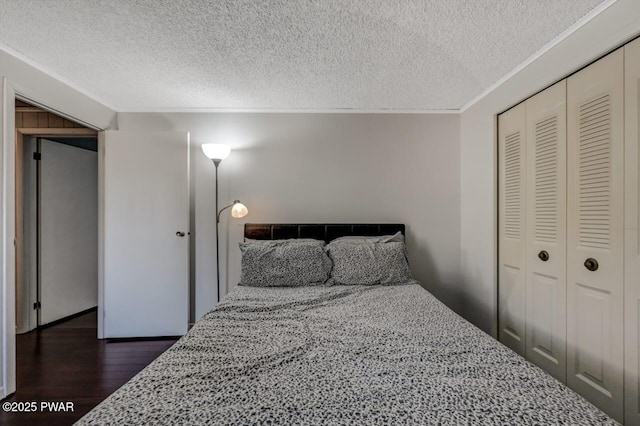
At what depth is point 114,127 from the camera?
9.68 ft

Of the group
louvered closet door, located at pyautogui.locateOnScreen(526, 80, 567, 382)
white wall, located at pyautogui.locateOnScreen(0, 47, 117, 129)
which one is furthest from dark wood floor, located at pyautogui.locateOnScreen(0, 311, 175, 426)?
louvered closet door, located at pyautogui.locateOnScreen(526, 80, 567, 382)

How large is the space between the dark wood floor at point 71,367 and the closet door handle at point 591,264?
10.1 ft

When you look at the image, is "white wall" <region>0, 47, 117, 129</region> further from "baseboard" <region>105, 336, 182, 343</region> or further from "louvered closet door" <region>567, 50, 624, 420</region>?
"louvered closet door" <region>567, 50, 624, 420</region>

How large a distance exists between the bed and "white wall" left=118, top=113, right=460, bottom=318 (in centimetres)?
145

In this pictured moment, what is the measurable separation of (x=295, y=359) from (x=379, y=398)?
0.38 meters

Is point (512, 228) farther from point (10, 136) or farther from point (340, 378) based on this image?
point (10, 136)

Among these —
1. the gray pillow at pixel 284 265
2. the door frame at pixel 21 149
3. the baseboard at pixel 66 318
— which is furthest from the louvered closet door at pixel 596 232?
the baseboard at pixel 66 318

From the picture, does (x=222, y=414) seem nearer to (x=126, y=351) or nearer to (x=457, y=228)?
(x=126, y=351)

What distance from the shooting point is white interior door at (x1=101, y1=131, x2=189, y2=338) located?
9.09ft

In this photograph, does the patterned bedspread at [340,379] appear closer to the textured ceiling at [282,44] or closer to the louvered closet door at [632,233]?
the louvered closet door at [632,233]

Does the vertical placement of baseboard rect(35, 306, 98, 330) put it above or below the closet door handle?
below

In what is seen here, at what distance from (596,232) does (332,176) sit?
6.75ft

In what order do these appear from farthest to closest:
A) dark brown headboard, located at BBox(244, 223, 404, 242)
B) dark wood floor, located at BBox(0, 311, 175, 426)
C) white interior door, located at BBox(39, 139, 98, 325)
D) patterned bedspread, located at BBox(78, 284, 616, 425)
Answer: white interior door, located at BBox(39, 139, 98, 325) → dark brown headboard, located at BBox(244, 223, 404, 242) → dark wood floor, located at BBox(0, 311, 175, 426) → patterned bedspread, located at BBox(78, 284, 616, 425)

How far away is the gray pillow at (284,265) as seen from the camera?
7.57 feet
